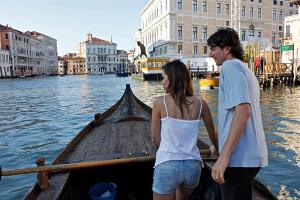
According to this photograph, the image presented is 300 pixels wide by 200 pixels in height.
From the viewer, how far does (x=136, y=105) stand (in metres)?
6.84

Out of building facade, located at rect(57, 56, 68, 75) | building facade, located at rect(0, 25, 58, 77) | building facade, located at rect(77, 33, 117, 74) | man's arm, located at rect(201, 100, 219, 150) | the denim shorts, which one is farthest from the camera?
building facade, located at rect(57, 56, 68, 75)

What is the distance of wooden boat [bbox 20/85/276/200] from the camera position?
8.52 ft

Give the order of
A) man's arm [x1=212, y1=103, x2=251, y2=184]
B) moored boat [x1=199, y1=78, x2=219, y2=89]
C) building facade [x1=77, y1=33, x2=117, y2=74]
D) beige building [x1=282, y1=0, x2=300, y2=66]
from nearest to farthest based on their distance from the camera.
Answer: man's arm [x1=212, y1=103, x2=251, y2=184]
moored boat [x1=199, y1=78, x2=219, y2=89]
beige building [x1=282, y1=0, x2=300, y2=66]
building facade [x1=77, y1=33, x2=117, y2=74]

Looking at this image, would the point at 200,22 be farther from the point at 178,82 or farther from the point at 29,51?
the point at 29,51

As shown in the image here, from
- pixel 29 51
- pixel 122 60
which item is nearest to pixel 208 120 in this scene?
pixel 29 51

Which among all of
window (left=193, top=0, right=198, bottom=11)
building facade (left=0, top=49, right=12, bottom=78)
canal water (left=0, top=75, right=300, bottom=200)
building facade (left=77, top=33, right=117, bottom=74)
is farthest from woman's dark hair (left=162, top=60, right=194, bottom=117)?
Result: building facade (left=77, top=33, right=117, bottom=74)

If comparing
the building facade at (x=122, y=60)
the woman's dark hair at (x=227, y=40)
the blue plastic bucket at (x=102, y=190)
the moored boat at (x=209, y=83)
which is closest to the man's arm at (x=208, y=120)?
the woman's dark hair at (x=227, y=40)

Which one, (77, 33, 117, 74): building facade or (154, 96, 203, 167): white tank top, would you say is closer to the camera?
(154, 96, 203, 167): white tank top

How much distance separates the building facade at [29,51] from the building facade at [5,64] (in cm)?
130

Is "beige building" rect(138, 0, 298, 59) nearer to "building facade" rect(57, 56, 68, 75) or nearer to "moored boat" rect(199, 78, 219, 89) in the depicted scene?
"moored boat" rect(199, 78, 219, 89)

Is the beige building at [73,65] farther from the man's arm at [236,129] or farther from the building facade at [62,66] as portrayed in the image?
the man's arm at [236,129]

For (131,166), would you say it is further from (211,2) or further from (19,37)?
(19,37)

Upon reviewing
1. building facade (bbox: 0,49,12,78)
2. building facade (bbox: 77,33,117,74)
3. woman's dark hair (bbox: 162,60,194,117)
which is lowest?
woman's dark hair (bbox: 162,60,194,117)

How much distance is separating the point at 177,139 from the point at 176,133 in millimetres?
42
